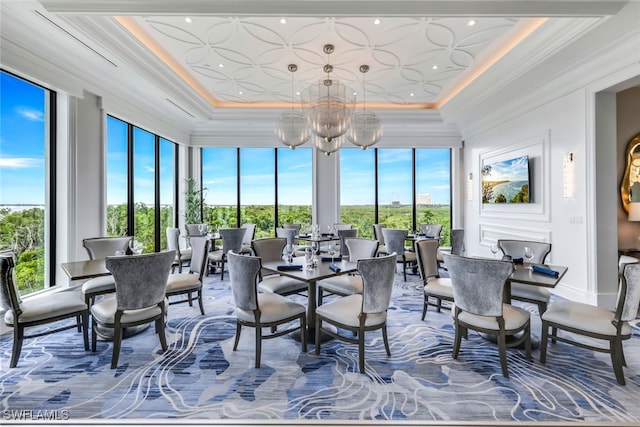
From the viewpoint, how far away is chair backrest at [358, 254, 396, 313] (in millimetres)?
2457

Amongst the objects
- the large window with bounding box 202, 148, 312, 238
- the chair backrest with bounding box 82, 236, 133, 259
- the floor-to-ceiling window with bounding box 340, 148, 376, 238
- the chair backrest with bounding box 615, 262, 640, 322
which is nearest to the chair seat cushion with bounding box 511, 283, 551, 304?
the chair backrest with bounding box 615, 262, 640, 322

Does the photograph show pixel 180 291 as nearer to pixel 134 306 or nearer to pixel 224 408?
pixel 134 306

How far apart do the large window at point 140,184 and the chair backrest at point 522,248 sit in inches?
261

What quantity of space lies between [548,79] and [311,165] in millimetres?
5301

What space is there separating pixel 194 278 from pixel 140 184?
3.74 metres

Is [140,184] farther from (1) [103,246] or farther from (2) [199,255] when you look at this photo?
(2) [199,255]

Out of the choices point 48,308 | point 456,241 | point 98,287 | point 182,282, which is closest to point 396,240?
point 456,241

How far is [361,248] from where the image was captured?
4219 millimetres

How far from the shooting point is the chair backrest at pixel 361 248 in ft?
13.4

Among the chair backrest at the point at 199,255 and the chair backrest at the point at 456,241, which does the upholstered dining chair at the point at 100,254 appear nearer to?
the chair backrest at the point at 199,255

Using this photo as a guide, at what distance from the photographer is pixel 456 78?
523 centimetres

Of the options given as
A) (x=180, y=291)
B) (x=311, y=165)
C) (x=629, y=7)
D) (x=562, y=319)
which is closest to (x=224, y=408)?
(x=180, y=291)

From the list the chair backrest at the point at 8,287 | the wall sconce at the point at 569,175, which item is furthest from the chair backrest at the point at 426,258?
the chair backrest at the point at 8,287

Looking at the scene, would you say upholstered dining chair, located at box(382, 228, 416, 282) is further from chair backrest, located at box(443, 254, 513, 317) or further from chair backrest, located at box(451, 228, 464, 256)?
chair backrest, located at box(443, 254, 513, 317)
